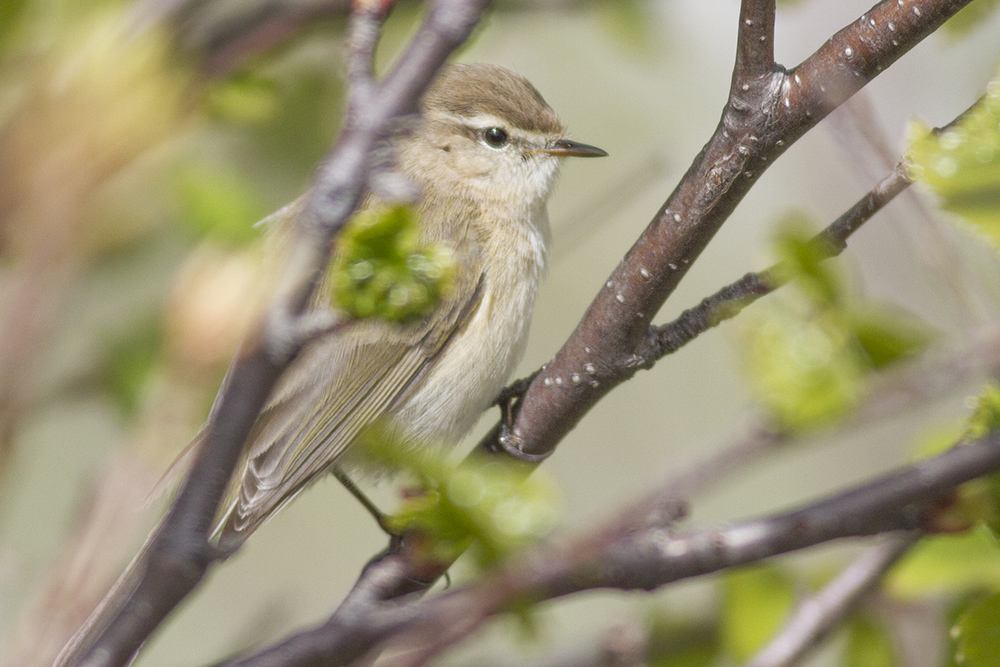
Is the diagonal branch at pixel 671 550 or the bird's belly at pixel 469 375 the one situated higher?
the diagonal branch at pixel 671 550

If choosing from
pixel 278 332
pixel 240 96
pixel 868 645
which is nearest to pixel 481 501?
pixel 278 332

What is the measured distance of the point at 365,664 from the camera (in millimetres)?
1215

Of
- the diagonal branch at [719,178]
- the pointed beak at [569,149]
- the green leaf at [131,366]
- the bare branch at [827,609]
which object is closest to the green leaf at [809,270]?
the diagonal branch at [719,178]

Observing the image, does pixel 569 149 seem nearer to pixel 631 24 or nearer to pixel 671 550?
pixel 631 24

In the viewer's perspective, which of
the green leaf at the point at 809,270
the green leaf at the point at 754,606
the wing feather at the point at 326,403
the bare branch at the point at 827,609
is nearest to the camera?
the green leaf at the point at 809,270

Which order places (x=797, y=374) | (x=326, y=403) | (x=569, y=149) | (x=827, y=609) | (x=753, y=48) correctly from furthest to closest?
(x=569, y=149), (x=326, y=403), (x=827, y=609), (x=753, y=48), (x=797, y=374)

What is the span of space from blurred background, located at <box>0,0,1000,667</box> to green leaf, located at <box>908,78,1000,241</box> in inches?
7.9

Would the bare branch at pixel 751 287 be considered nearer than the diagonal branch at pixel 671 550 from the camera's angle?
No

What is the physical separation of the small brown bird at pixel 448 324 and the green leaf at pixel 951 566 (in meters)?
1.19

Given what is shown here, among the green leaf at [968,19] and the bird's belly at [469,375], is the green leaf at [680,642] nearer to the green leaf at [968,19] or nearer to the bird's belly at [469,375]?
the bird's belly at [469,375]

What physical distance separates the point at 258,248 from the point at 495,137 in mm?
1516

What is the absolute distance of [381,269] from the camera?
923 millimetres

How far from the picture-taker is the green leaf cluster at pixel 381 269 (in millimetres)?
901

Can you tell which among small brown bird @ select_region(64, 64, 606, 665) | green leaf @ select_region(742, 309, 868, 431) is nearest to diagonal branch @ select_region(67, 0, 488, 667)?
green leaf @ select_region(742, 309, 868, 431)
